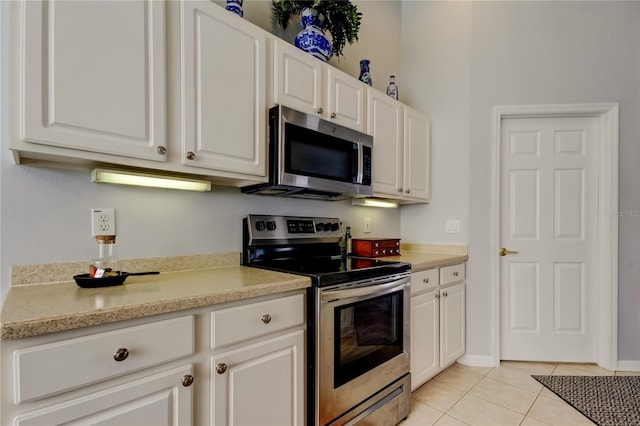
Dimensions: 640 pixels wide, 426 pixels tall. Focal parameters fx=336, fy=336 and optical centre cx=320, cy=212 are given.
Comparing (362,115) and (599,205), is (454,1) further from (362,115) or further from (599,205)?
(599,205)

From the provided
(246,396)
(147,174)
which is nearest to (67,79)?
(147,174)

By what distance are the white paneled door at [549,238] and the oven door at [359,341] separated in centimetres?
143

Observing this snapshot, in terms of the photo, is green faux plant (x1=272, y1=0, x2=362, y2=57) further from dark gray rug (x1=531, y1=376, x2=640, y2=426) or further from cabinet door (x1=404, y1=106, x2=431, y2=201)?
dark gray rug (x1=531, y1=376, x2=640, y2=426)

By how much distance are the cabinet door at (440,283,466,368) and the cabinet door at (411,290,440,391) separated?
2.9 inches

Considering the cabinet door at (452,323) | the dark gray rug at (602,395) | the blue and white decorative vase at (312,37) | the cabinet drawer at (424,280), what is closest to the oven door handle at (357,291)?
the cabinet drawer at (424,280)

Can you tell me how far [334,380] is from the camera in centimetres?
153

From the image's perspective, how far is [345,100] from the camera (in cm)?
208

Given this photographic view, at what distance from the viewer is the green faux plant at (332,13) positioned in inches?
77.5

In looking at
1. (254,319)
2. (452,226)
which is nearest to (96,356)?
(254,319)

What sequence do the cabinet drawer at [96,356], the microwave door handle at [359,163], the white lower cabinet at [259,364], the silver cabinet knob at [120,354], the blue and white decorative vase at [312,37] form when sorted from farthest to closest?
the microwave door handle at [359,163] → the blue and white decorative vase at [312,37] → the white lower cabinet at [259,364] → the silver cabinet knob at [120,354] → the cabinet drawer at [96,356]

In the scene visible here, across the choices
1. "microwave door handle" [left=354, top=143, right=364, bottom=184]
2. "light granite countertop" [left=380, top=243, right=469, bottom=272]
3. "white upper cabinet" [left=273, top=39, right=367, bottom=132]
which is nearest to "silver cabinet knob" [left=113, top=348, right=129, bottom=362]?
"white upper cabinet" [left=273, top=39, right=367, bottom=132]

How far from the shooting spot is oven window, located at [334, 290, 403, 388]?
1.57 meters

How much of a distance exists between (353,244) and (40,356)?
194cm

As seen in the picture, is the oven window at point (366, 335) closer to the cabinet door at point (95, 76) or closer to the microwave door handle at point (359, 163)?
the microwave door handle at point (359, 163)
